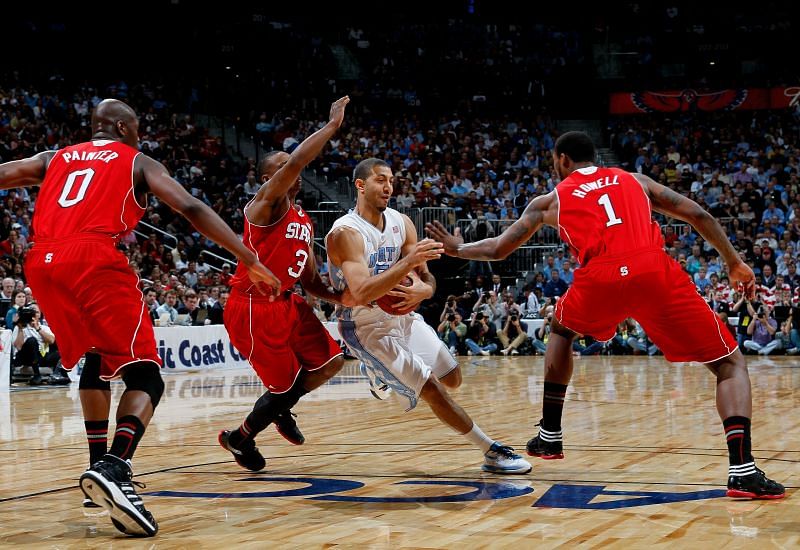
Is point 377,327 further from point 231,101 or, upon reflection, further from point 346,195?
point 231,101

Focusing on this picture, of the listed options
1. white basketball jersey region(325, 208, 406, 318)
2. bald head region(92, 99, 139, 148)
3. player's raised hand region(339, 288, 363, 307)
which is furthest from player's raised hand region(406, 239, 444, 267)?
bald head region(92, 99, 139, 148)

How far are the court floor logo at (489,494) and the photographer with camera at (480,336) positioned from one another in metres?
13.4

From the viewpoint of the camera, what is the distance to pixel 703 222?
15.5 feet

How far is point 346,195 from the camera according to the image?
22.7 meters

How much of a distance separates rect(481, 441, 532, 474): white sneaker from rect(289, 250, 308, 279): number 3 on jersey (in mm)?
1456

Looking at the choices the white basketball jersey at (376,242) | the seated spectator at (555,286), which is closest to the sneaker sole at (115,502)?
the white basketball jersey at (376,242)

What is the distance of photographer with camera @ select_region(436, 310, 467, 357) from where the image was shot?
18.4 meters

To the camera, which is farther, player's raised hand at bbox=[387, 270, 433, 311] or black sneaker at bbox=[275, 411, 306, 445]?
black sneaker at bbox=[275, 411, 306, 445]

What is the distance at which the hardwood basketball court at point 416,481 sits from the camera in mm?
3754

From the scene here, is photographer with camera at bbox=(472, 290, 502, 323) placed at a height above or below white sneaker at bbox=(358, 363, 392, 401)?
below

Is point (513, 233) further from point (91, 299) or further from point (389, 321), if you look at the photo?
point (91, 299)

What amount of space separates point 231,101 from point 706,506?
22717mm

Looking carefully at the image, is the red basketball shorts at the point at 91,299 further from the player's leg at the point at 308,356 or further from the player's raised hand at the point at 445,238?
the player's raised hand at the point at 445,238

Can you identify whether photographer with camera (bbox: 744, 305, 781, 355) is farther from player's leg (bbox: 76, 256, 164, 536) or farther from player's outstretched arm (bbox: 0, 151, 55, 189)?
player's outstretched arm (bbox: 0, 151, 55, 189)
